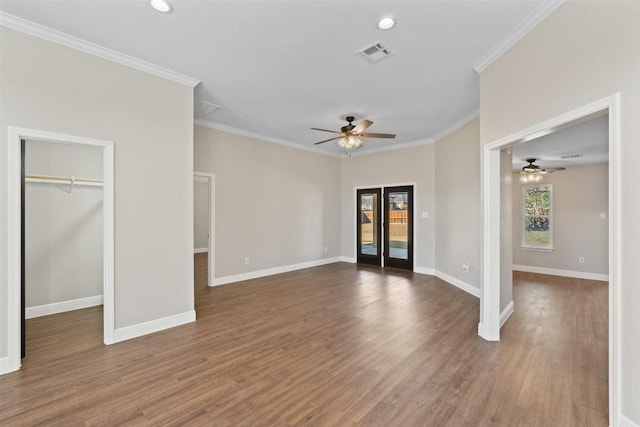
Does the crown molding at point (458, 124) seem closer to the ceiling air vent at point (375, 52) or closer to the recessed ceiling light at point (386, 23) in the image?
the ceiling air vent at point (375, 52)

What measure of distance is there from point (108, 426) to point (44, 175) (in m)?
3.53

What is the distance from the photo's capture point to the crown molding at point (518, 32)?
227 cm

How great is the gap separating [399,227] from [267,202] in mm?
3321

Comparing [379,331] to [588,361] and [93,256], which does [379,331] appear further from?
[93,256]

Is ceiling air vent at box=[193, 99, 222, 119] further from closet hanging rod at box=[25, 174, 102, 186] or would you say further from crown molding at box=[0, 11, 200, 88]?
closet hanging rod at box=[25, 174, 102, 186]

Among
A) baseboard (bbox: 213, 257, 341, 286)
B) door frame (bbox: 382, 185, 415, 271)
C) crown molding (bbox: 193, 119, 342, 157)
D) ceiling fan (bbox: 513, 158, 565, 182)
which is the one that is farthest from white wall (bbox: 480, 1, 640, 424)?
baseboard (bbox: 213, 257, 341, 286)

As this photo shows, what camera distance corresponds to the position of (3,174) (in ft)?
8.16

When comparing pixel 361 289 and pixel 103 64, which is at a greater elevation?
pixel 103 64

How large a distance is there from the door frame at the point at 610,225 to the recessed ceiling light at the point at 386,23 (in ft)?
5.05

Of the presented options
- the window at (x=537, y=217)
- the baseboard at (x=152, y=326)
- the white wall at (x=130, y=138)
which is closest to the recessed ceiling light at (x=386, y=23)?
the white wall at (x=130, y=138)

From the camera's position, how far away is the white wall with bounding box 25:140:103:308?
3701 millimetres

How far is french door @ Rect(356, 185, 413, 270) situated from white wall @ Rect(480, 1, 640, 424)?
4.29 metres

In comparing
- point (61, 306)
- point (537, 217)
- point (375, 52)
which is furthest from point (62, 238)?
point (537, 217)

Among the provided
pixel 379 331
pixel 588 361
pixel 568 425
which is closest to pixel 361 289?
pixel 379 331
